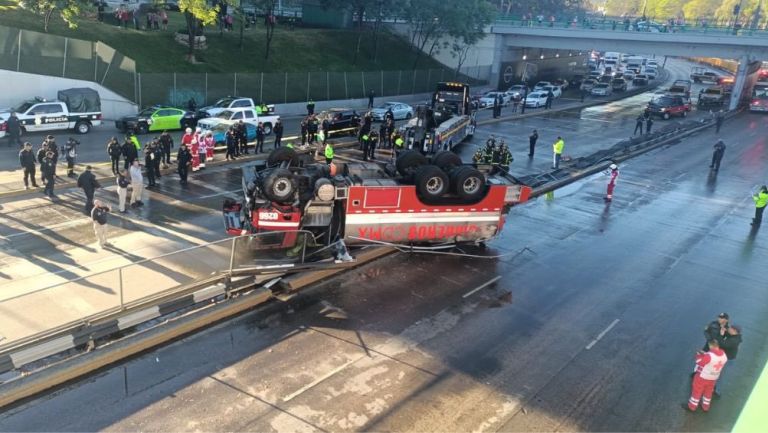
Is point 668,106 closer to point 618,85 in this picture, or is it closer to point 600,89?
point 600,89

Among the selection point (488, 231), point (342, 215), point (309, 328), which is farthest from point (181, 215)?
point (488, 231)

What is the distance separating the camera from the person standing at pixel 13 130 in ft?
71.6

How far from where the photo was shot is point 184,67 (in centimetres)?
3553

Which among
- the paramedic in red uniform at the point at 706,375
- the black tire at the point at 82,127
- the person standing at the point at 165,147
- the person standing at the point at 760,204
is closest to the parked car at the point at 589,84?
Answer: the person standing at the point at 760,204

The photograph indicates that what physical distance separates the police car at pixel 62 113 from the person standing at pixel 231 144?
8.21 m

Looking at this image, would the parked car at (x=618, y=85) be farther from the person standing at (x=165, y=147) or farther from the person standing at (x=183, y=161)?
the person standing at (x=183, y=161)

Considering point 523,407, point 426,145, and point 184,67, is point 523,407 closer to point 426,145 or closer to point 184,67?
point 426,145

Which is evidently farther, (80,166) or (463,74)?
(463,74)

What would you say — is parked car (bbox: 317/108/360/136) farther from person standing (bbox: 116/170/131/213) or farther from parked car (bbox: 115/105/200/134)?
person standing (bbox: 116/170/131/213)

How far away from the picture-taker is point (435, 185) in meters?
13.1

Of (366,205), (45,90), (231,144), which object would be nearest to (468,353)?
(366,205)

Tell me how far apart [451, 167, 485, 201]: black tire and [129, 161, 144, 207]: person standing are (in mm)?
9041

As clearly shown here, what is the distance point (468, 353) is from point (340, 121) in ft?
65.6

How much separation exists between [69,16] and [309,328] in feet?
90.6
